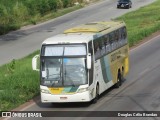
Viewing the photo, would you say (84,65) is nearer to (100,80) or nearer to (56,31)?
(100,80)

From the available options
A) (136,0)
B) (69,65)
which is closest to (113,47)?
(69,65)

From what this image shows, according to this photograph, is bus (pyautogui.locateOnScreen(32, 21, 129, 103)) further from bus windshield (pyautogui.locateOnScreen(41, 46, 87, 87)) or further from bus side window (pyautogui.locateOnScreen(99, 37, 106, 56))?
bus side window (pyautogui.locateOnScreen(99, 37, 106, 56))

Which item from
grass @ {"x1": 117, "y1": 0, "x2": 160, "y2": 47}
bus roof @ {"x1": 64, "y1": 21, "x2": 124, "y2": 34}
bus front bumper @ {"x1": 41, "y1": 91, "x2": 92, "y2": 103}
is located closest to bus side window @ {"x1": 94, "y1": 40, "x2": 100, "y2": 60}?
bus roof @ {"x1": 64, "y1": 21, "x2": 124, "y2": 34}

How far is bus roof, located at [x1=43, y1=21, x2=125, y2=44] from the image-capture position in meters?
22.0

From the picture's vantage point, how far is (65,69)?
2155 cm

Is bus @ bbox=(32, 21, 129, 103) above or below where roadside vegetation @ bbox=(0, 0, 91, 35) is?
above

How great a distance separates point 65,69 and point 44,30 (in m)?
40.4

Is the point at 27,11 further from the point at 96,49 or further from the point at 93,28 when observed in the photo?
the point at 96,49

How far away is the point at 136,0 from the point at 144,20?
35293 millimetres

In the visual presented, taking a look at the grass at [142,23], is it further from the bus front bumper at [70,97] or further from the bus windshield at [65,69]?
the bus front bumper at [70,97]

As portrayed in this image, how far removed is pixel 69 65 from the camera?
2161 cm

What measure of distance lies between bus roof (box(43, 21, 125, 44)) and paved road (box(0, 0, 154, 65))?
16366 mm

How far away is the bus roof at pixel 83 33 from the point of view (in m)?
22.0

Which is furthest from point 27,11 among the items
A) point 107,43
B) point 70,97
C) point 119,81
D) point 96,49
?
point 70,97
